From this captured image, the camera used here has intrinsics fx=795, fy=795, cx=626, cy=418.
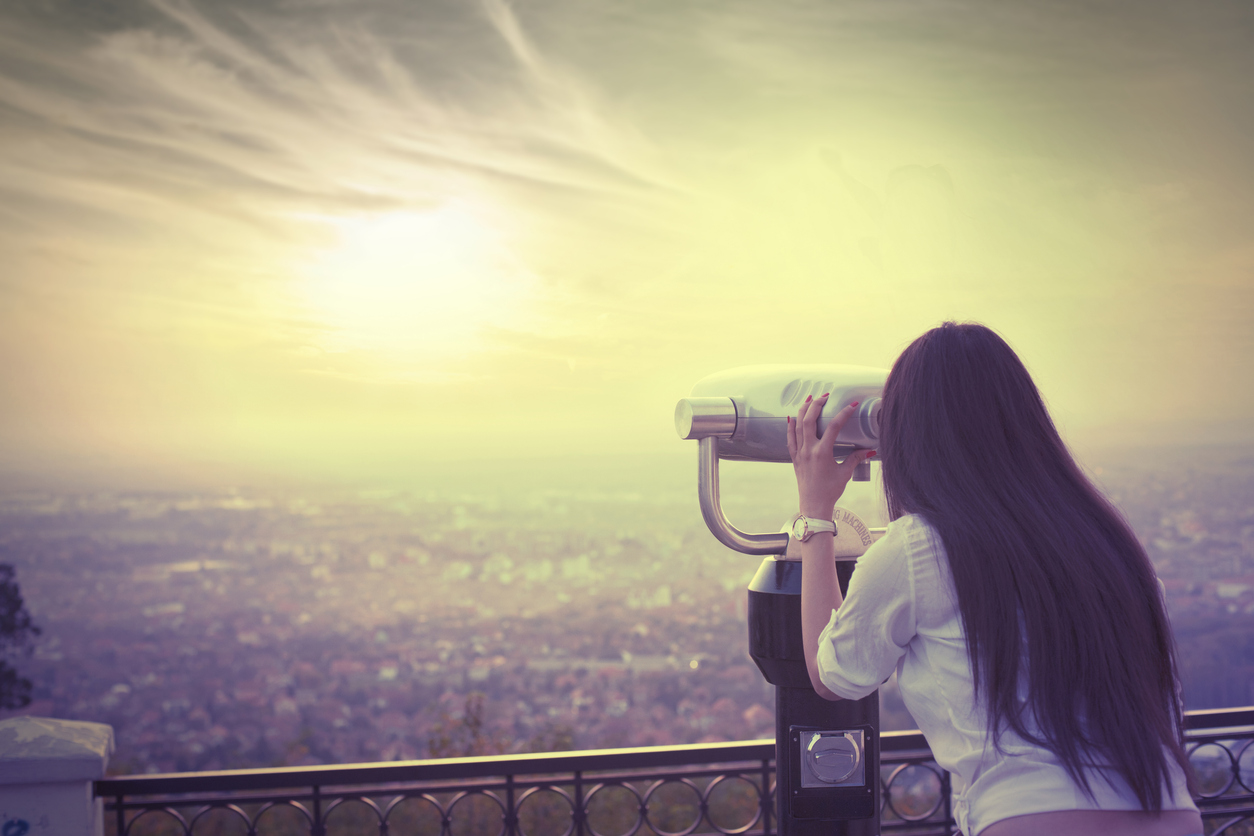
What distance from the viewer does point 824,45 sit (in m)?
2.71

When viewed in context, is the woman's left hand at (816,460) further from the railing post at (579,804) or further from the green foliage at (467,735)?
the green foliage at (467,735)

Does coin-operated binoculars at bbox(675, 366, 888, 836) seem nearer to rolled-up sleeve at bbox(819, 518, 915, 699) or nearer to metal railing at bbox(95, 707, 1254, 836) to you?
rolled-up sleeve at bbox(819, 518, 915, 699)

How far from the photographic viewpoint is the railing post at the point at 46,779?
1470mm

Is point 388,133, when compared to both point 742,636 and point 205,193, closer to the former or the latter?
point 205,193

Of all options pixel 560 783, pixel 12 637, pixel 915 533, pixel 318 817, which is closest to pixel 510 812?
pixel 560 783

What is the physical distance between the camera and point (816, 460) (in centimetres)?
97

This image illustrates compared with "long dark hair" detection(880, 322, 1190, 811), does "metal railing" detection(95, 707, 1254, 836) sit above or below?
below

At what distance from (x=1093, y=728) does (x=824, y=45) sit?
251cm

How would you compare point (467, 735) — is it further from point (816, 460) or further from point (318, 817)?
point (816, 460)

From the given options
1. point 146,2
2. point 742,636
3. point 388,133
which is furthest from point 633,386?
point 146,2

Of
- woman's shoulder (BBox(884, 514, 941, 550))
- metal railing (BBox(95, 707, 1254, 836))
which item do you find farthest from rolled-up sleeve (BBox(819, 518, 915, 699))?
metal railing (BBox(95, 707, 1254, 836))

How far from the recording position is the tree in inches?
99.4

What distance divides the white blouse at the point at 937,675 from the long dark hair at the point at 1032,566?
1 centimetres

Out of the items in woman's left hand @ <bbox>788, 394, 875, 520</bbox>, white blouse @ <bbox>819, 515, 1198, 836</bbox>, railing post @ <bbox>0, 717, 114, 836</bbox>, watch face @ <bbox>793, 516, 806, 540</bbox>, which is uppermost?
woman's left hand @ <bbox>788, 394, 875, 520</bbox>
